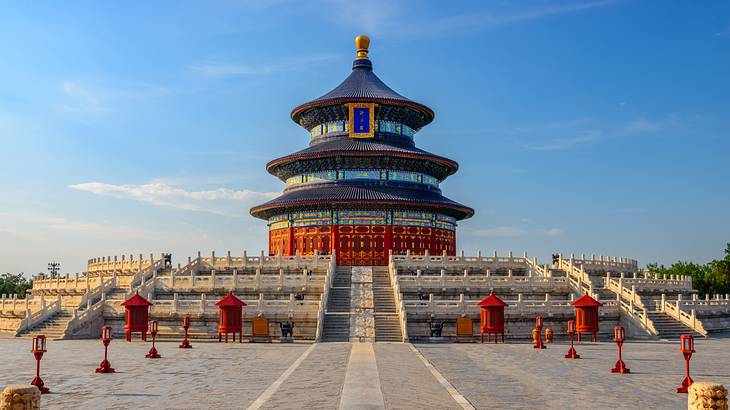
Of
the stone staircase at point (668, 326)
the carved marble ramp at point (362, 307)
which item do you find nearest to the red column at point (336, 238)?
the carved marble ramp at point (362, 307)

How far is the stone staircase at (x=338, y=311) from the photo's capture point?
3462 cm

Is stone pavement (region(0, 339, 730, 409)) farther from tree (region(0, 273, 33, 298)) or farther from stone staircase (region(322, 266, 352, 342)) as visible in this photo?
tree (region(0, 273, 33, 298))

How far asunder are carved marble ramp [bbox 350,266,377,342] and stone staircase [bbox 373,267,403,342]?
304 mm

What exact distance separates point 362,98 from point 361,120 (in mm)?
1928

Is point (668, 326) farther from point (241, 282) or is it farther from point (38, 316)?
point (38, 316)

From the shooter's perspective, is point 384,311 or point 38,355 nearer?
point 38,355

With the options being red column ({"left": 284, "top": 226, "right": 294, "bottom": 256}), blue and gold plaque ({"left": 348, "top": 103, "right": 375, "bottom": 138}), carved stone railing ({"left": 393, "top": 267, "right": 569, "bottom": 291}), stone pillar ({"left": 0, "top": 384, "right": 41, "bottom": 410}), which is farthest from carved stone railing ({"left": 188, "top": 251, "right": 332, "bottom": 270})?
stone pillar ({"left": 0, "top": 384, "right": 41, "bottom": 410})

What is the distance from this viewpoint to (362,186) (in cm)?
5991

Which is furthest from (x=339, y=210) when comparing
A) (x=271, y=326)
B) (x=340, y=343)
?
(x=340, y=343)

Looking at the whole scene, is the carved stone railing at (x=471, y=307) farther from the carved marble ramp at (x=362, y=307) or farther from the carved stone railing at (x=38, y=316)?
the carved stone railing at (x=38, y=316)

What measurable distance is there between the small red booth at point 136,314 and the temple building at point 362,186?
881 inches

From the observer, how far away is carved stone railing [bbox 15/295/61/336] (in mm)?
39062

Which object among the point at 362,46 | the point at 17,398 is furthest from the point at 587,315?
the point at 362,46

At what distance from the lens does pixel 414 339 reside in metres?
35.7
